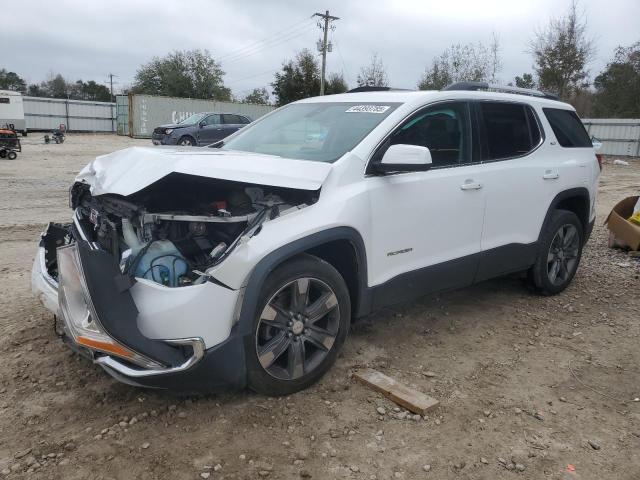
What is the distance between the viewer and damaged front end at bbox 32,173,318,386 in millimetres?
2703

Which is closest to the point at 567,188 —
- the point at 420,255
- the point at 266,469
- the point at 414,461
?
the point at 420,255

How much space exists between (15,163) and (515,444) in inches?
689

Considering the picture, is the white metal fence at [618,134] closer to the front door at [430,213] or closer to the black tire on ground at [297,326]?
the front door at [430,213]

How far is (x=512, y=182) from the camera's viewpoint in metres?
4.45

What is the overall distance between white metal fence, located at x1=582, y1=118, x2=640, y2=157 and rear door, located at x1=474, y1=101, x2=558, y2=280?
25.2 metres

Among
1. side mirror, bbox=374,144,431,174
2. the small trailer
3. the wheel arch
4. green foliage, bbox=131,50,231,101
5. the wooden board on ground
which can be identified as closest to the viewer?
the wooden board on ground

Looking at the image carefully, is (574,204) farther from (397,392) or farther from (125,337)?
(125,337)

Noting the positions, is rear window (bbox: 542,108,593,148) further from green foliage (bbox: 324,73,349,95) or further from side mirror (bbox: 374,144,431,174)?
green foliage (bbox: 324,73,349,95)

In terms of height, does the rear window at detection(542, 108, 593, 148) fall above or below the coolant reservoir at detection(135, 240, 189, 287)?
above

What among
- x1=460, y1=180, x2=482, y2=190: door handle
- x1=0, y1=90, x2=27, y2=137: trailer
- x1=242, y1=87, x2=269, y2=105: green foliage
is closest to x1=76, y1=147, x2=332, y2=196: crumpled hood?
x1=460, y1=180, x2=482, y2=190: door handle

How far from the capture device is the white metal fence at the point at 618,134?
Result: 88.2 ft

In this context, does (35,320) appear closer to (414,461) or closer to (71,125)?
(414,461)

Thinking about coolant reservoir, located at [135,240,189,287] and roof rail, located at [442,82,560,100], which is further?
roof rail, located at [442,82,560,100]

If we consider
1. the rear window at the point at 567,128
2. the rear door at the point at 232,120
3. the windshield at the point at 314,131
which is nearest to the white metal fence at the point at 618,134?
the rear door at the point at 232,120
